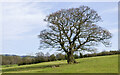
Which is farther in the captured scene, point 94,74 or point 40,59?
point 40,59

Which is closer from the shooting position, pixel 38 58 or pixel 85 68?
pixel 85 68

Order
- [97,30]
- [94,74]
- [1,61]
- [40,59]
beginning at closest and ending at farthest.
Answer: [94,74], [97,30], [40,59], [1,61]

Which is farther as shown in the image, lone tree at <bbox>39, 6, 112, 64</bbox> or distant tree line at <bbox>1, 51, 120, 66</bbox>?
distant tree line at <bbox>1, 51, 120, 66</bbox>

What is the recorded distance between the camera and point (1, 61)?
80.3 metres

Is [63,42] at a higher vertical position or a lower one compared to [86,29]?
lower

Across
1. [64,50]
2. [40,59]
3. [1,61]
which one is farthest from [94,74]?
[1,61]

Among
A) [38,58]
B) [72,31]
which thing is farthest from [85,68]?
[38,58]

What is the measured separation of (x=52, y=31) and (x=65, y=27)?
336 centimetres

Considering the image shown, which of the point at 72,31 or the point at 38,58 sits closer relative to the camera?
the point at 72,31

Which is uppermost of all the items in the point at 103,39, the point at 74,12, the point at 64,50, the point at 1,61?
the point at 74,12

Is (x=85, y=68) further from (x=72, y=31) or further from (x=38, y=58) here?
(x=38, y=58)

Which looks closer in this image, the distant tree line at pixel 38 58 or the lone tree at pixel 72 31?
the lone tree at pixel 72 31

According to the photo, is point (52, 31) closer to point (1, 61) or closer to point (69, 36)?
point (69, 36)

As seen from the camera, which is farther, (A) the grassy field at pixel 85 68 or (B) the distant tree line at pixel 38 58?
(B) the distant tree line at pixel 38 58
